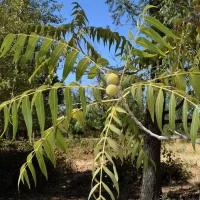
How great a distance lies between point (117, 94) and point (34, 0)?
729 inches

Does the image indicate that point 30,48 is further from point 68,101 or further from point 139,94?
point 139,94

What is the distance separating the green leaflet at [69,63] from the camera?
2.18 metres

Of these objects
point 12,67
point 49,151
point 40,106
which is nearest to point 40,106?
point 40,106

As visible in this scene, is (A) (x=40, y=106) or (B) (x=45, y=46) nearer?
(A) (x=40, y=106)

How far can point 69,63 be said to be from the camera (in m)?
2.21

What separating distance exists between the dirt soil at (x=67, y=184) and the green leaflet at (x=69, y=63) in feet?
35.8

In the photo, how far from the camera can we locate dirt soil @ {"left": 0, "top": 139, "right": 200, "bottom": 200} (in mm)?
14523

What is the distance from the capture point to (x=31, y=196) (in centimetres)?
1477

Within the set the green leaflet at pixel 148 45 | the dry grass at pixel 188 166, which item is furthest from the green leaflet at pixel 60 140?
the dry grass at pixel 188 166

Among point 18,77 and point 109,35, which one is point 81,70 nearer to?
point 109,35

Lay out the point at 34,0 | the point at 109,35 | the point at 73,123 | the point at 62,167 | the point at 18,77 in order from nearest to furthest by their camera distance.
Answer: the point at 73,123 → the point at 109,35 → the point at 18,77 → the point at 62,167 → the point at 34,0

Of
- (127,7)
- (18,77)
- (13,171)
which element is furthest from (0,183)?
(127,7)

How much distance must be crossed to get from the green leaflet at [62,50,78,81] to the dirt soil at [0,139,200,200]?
10.9m

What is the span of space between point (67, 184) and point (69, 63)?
14285 millimetres
